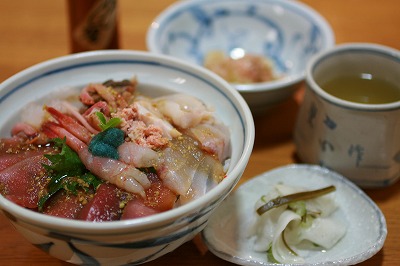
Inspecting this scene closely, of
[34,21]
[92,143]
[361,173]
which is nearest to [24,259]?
[92,143]

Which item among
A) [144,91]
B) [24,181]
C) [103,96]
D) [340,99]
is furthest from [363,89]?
[24,181]

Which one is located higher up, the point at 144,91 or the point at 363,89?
the point at 144,91

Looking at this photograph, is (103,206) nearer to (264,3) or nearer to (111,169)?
(111,169)

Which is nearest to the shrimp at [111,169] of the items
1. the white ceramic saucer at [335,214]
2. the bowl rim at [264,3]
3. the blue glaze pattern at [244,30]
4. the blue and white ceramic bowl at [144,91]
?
the blue and white ceramic bowl at [144,91]

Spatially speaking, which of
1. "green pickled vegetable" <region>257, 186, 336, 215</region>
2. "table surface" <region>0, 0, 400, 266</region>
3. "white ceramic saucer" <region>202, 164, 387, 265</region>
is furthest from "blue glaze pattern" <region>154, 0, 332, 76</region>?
"green pickled vegetable" <region>257, 186, 336, 215</region>

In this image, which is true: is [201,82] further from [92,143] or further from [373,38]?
[373,38]

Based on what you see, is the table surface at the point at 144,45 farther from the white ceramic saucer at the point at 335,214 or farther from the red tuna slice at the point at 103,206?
the red tuna slice at the point at 103,206

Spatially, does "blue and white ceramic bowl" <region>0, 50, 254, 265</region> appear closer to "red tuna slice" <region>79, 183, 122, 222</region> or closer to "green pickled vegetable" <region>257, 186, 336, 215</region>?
"red tuna slice" <region>79, 183, 122, 222</region>
